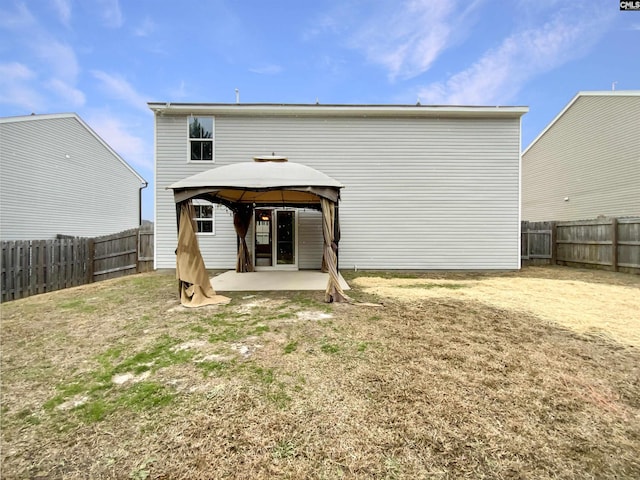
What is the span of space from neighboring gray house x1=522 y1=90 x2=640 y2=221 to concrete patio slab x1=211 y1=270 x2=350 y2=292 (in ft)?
41.3

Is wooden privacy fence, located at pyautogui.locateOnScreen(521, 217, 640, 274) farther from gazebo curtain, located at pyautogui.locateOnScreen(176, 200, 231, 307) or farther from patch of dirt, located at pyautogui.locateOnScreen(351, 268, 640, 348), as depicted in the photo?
gazebo curtain, located at pyautogui.locateOnScreen(176, 200, 231, 307)

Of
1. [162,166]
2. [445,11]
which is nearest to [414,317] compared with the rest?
[162,166]

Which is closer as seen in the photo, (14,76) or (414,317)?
(414,317)

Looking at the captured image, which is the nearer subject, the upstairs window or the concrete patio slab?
the concrete patio slab

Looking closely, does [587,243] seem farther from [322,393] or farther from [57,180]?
[57,180]

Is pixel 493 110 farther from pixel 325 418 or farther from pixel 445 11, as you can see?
pixel 325 418

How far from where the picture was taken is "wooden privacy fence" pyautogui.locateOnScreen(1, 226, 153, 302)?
330 inches

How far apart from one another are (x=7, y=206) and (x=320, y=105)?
12.4m

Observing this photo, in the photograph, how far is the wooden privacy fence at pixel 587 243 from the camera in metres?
9.66

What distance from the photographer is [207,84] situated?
12930mm

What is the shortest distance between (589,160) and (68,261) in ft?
69.1

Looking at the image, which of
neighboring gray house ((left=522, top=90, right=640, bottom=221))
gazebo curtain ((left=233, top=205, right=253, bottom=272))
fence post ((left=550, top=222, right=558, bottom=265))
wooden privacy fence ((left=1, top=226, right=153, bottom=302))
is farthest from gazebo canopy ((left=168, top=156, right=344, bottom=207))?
neighboring gray house ((left=522, top=90, right=640, bottom=221))

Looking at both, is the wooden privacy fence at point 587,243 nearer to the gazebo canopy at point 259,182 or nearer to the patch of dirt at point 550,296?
the patch of dirt at point 550,296

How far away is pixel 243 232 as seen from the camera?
9383 millimetres
